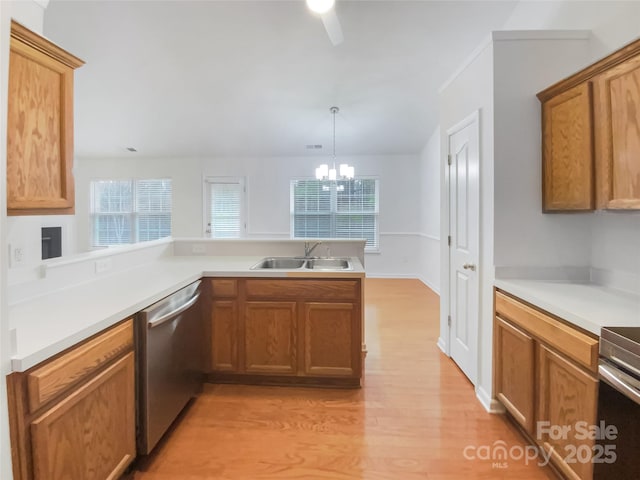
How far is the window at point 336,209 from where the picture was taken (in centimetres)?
714

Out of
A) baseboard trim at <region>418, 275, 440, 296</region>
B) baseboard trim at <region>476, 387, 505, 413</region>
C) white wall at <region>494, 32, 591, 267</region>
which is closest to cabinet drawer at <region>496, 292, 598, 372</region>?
white wall at <region>494, 32, 591, 267</region>

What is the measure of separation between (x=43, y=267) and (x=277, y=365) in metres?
1.57

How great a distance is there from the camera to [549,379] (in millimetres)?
1662

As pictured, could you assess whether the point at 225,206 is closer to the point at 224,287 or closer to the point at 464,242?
the point at 224,287

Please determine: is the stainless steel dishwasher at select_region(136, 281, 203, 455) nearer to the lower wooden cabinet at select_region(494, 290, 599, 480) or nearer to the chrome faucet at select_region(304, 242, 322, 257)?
the chrome faucet at select_region(304, 242, 322, 257)

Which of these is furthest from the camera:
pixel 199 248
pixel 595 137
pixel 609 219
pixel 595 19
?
pixel 199 248

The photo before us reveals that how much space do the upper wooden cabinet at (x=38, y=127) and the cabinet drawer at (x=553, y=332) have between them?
2.31m

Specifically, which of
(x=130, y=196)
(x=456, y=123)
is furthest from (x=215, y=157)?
(x=456, y=123)

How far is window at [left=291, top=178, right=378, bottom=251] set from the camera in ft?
23.4

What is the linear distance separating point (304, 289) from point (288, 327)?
0.31 metres

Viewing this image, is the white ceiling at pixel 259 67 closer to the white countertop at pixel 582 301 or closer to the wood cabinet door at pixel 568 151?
the wood cabinet door at pixel 568 151

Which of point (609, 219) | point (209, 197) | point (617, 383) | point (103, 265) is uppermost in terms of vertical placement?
point (209, 197)

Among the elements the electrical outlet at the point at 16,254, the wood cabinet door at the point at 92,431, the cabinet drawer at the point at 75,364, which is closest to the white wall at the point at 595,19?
the cabinet drawer at the point at 75,364

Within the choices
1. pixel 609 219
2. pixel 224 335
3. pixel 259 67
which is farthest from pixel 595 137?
pixel 259 67
